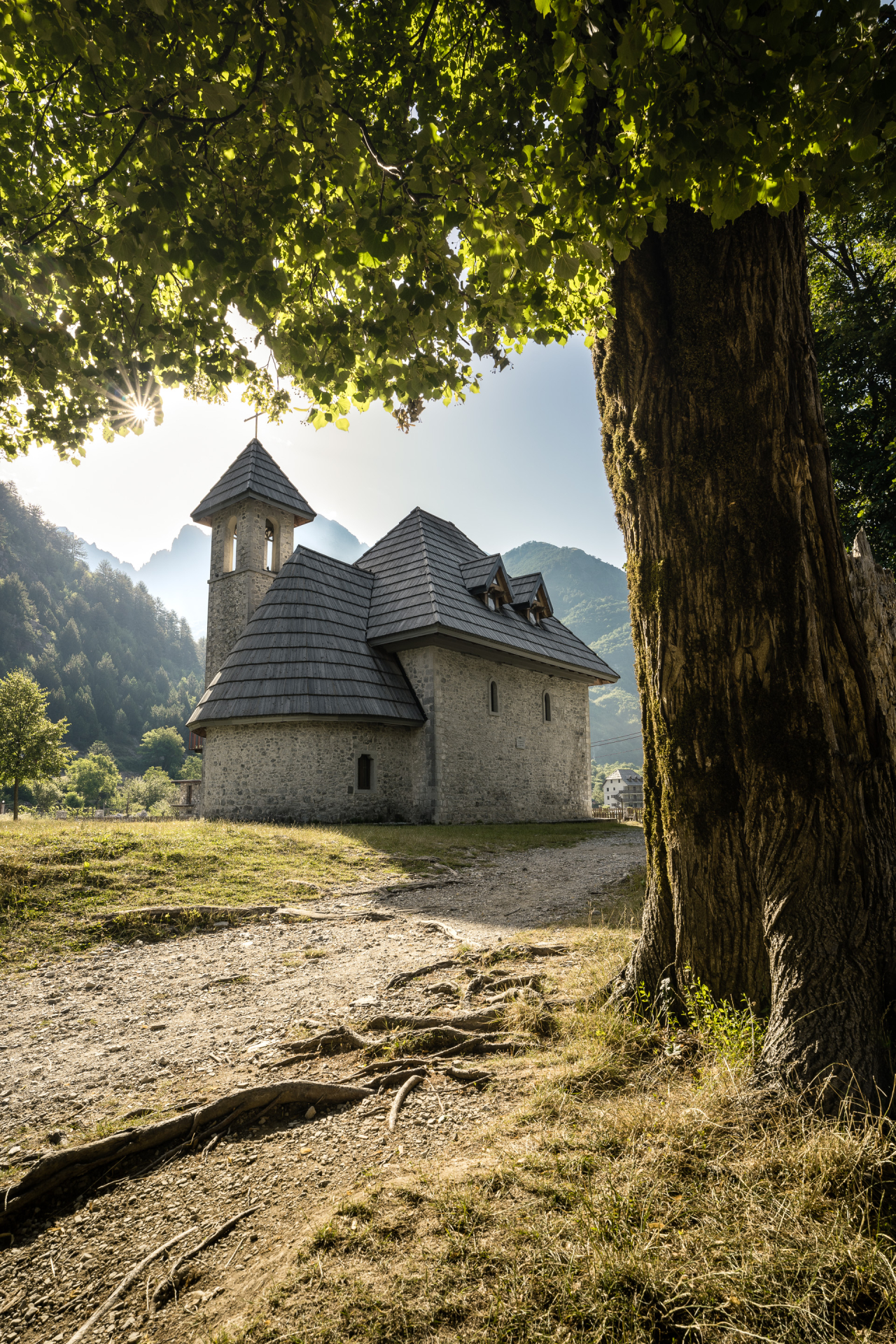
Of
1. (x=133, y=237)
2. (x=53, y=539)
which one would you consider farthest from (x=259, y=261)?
(x=53, y=539)

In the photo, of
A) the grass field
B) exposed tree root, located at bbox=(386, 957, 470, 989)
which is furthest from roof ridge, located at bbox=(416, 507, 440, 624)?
exposed tree root, located at bbox=(386, 957, 470, 989)

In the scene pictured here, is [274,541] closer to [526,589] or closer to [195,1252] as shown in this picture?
[526,589]

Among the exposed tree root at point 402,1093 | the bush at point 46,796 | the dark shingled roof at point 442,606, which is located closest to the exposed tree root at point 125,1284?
the exposed tree root at point 402,1093

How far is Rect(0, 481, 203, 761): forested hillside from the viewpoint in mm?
105938

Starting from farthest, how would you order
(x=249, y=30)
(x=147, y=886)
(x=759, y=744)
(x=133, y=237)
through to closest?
(x=147, y=886) < (x=133, y=237) < (x=249, y=30) < (x=759, y=744)

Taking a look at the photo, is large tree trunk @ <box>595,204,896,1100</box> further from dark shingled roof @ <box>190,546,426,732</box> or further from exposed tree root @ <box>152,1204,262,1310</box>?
dark shingled roof @ <box>190,546,426,732</box>

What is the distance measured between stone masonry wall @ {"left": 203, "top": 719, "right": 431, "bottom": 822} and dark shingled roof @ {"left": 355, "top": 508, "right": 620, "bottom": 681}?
11.1 ft

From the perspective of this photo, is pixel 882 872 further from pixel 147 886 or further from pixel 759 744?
pixel 147 886

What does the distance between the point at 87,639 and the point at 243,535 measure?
4427 inches

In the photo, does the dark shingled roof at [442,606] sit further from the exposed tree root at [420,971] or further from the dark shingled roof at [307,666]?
the exposed tree root at [420,971]

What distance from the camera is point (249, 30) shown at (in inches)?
128

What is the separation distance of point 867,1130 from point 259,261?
16.6 ft

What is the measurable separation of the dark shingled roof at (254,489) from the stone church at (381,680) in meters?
0.08

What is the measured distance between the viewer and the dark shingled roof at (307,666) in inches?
626
